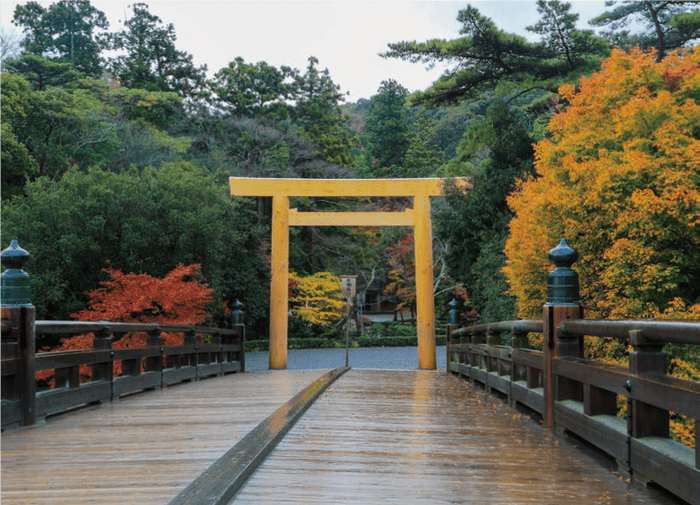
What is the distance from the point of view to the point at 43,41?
1554 inches

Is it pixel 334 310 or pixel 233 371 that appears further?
pixel 334 310

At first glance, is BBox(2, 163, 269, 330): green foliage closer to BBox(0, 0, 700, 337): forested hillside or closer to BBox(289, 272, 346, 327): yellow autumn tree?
BBox(0, 0, 700, 337): forested hillside

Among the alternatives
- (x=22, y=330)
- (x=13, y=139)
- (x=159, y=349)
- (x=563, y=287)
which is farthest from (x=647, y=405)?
(x=13, y=139)

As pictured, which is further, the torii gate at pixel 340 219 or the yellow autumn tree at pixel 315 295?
the yellow autumn tree at pixel 315 295

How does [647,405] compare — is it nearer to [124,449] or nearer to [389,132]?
[124,449]

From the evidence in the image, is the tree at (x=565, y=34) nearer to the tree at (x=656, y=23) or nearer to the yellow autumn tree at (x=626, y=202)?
the tree at (x=656, y=23)

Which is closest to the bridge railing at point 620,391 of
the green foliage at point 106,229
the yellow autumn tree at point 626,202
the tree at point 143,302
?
the yellow autumn tree at point 626,202

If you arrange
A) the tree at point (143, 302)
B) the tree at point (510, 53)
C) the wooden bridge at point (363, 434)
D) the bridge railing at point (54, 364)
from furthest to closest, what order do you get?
1. the tree at point (510, 53)
2. the tree at point (143, 302)
3. the bridge railing at point (54, 364)
4. the wooden bridge at point (363, 434)

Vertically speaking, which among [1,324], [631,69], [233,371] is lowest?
[233,371]

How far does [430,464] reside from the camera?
3.78 m

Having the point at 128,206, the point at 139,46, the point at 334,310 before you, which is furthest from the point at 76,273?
the point at 139,46

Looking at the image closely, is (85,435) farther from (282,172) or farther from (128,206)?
(282,172)

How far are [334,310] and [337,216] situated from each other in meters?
13.3

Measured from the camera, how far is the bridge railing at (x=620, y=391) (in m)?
2.89
